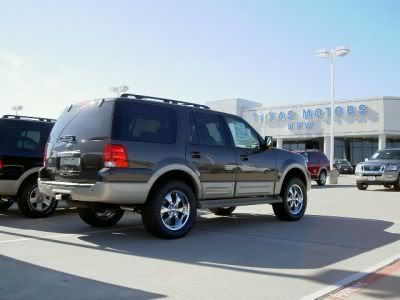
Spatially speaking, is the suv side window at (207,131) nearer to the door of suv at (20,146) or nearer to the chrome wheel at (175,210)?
the chrome wheel at (175,210)

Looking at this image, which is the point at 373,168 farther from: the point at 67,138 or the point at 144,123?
the point at 67,138

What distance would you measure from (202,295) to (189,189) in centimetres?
323

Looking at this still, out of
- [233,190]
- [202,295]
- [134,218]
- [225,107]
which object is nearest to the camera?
[202,295]

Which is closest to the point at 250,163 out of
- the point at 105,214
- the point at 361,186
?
the point at 105,214

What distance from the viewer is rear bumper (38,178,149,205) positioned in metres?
6.88

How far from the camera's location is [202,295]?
15.0 feet

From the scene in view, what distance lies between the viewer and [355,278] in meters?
5.22

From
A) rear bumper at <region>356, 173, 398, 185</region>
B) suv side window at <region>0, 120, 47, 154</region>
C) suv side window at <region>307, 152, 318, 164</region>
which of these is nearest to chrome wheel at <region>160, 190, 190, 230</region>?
suv side window at <region>0, 120, 47, 154</region>

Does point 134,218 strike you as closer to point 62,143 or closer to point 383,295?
point 62,143

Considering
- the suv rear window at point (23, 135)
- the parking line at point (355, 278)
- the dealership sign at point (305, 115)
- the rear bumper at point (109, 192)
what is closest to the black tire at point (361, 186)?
the suv rear window at point (23, 135)

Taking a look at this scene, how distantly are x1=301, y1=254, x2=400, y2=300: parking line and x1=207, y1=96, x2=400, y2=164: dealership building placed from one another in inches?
1882

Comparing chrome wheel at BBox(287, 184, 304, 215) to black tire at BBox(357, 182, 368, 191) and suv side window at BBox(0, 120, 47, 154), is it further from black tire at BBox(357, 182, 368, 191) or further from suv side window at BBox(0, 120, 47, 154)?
black tire at BBox(357, 182, 368, 191)

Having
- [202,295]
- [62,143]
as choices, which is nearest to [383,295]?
[202,295]

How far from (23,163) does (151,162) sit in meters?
3.67
